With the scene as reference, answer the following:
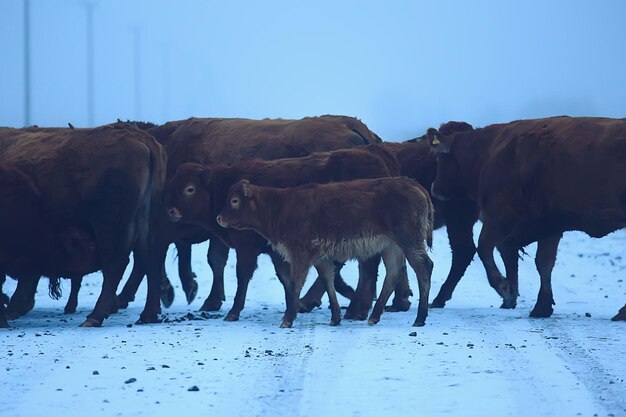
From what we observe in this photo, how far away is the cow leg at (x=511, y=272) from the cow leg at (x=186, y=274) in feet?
13.8

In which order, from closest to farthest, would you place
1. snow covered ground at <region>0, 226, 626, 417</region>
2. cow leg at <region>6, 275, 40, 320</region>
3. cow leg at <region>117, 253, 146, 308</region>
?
snow covered ground at <region>0, 226, 626, 417</region> → cow leg at <region>6, 275, 40, 320</region> → cow leg at <region>117, 253, 146, 308</region>

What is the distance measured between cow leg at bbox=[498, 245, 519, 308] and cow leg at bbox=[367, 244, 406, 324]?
1877 mm

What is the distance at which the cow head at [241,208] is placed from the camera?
13094 mm

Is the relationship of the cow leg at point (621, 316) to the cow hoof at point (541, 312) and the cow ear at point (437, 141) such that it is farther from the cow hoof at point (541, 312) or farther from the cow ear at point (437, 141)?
the cow ear at point (437, 141)

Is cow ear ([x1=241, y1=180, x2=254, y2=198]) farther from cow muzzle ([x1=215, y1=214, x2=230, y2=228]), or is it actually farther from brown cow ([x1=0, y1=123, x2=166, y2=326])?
brown cow ([x1=0, y1=123, x2=166, y2=326])

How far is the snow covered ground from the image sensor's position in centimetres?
766

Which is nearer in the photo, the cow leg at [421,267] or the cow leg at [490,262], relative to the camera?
the cow leg at [421,267]

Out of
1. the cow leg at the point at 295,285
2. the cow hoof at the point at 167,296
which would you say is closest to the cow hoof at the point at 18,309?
the cow hoof at the point at 167,296

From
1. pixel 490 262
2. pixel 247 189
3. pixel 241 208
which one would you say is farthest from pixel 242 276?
pixel 490 262

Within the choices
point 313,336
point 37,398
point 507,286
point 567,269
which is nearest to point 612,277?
point 567,269

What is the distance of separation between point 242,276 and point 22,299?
2653 mm

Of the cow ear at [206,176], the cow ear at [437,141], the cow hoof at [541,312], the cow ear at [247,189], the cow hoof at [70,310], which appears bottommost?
the cow hoof at [70,310]

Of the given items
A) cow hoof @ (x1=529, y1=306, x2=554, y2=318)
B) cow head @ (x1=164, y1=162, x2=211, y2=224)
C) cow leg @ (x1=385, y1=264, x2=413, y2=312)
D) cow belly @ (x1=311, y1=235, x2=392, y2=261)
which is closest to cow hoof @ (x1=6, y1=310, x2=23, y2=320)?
cow head @ (x1=164, y1=162, x2=211, y2=224)

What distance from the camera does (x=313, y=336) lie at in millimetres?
11406
